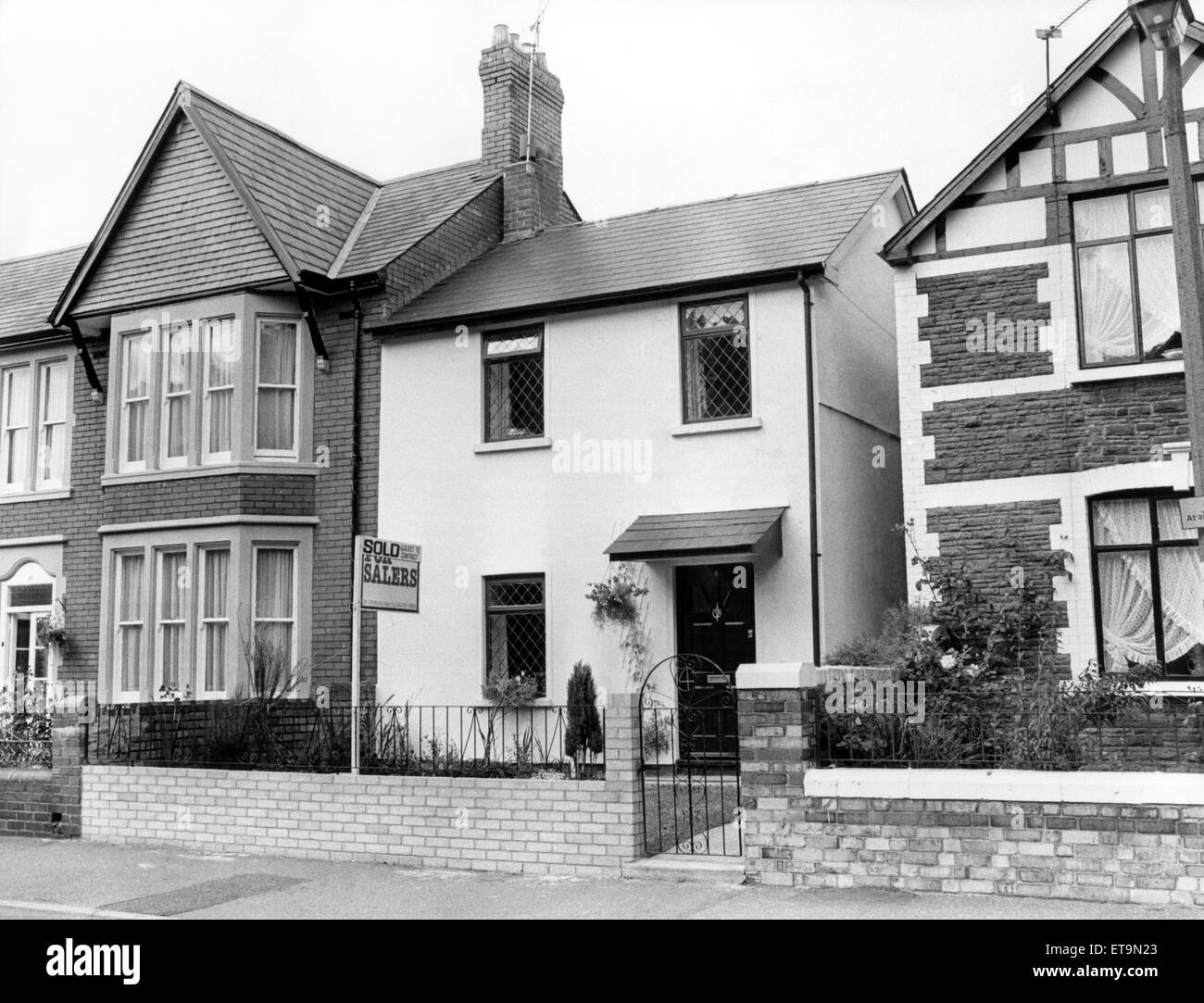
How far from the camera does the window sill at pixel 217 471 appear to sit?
17.9 metres

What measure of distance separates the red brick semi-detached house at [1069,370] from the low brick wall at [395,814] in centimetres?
538

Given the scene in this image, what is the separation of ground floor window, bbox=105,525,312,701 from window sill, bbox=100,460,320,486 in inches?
29.7

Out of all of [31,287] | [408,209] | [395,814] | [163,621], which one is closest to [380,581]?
[395,814]

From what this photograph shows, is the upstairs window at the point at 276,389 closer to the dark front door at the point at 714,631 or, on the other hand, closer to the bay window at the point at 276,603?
the bay window at the point at 276,603

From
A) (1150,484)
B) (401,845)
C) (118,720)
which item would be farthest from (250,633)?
(1150,484)

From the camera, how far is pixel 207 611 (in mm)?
18109

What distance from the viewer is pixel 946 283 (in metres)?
14.7

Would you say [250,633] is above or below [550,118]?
below

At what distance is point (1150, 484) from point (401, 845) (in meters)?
8.00

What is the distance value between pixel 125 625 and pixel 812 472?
1004 centimetres

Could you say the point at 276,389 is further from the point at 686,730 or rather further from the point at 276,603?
the point at 686,730

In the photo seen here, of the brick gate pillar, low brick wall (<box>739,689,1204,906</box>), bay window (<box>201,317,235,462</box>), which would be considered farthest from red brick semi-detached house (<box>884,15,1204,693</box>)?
bay window (<box>201,317,235,462</box>)

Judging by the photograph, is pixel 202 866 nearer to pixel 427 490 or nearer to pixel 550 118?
pixel 427 490

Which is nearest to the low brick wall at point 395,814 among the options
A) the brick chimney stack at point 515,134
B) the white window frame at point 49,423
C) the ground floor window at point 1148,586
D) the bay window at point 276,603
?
the bay window at point 276,603
